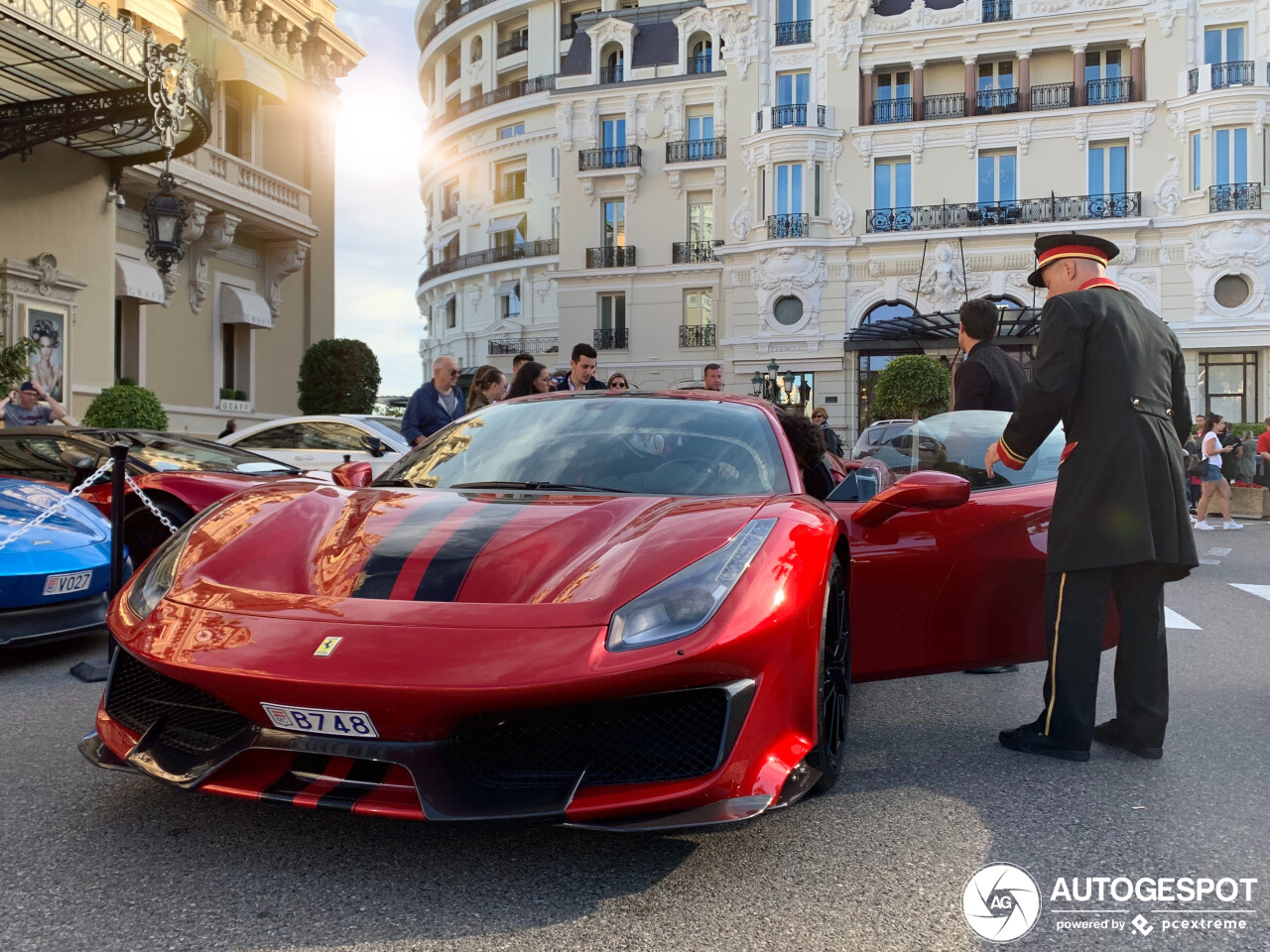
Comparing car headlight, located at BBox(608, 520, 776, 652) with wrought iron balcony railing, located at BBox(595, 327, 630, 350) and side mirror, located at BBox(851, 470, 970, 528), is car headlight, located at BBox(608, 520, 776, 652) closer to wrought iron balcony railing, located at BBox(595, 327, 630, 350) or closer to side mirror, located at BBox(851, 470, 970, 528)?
side mirror, located at BBox(851, 470, 970, 528)

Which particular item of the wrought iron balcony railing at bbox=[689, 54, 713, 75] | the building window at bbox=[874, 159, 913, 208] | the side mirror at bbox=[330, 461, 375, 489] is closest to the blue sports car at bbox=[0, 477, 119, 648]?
the side mirror at bbox=[330, 461, 375, 489]

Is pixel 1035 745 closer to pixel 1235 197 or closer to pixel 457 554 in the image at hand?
pixel 457 554

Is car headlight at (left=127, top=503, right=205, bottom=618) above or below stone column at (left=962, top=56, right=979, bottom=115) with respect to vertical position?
below

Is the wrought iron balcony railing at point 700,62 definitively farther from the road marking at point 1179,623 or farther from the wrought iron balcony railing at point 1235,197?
the road marking at point 1179,623

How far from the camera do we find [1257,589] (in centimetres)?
809

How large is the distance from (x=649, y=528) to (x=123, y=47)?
509 inches

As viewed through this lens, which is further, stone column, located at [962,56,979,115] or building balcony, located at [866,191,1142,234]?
stone column, located at [962,56,979,115]

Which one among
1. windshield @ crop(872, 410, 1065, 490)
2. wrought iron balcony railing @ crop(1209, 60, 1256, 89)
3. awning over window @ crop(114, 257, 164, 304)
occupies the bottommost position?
windshield @ crop(872, 410, 1065, 490)

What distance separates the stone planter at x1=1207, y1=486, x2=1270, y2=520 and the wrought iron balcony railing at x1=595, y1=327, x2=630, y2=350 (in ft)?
80.6

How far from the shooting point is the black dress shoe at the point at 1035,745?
3.40 m

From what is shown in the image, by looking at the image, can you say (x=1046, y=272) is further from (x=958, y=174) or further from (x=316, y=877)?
(x=958, y=174)

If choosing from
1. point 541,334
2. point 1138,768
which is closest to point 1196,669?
point 1138,768

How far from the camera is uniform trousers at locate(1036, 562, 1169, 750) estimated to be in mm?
3385

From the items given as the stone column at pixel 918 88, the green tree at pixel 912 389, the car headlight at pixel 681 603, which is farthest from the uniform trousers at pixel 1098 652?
the stone column at pixel 918 88
